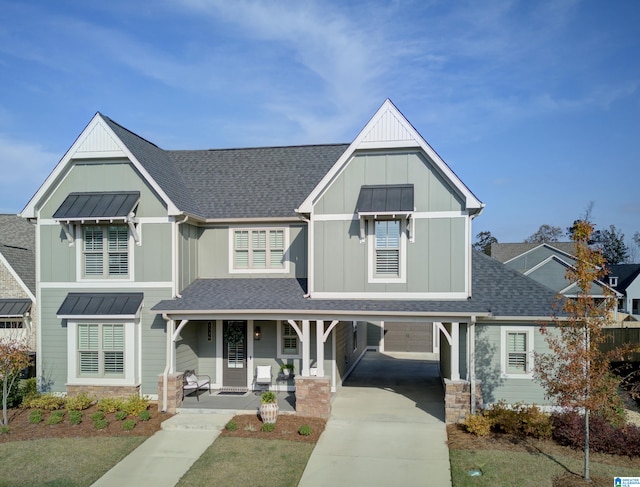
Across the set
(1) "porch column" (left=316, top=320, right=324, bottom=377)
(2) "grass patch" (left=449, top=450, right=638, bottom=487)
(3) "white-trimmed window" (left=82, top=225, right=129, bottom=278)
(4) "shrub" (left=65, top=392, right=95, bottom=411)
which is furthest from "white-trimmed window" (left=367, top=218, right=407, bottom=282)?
(4) "shrub" (left=65, top=392, right=95, bottom=411)

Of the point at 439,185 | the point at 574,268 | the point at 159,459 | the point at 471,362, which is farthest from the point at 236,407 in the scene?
the point at 574,268

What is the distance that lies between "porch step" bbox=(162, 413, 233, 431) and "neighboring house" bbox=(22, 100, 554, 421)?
33.4 inches

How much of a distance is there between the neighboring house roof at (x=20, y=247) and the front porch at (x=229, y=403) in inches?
331

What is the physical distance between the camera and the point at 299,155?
20.0 meters

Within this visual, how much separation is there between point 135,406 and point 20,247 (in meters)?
13.1

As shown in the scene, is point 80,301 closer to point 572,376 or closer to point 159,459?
point 159,459

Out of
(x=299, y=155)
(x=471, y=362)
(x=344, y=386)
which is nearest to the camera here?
(x=471, y=362)

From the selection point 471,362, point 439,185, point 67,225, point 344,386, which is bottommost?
point 344,386

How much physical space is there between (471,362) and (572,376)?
4046 millimetres

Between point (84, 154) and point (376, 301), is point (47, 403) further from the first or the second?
point (376, 301)

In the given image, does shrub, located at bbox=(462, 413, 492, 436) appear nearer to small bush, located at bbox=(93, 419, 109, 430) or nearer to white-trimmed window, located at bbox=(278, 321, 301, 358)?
white-trimmed window, located at bbox=(278, 321, 301, 358)

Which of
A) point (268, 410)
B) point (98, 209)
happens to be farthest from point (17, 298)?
point (268, 410)

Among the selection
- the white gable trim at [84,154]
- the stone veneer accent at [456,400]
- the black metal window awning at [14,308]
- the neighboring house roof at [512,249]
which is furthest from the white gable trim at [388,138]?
the neighboring house roof at [512,249]

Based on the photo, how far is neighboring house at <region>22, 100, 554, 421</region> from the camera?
1492 cm
